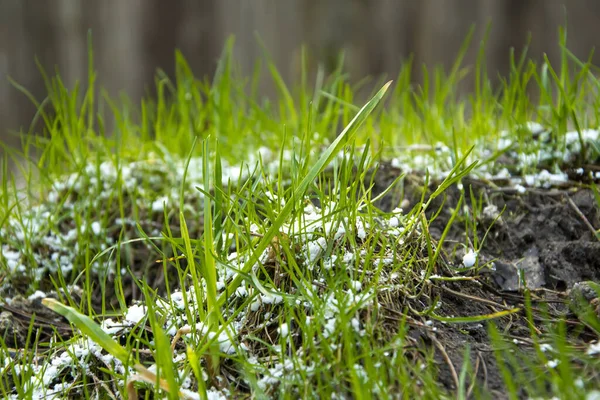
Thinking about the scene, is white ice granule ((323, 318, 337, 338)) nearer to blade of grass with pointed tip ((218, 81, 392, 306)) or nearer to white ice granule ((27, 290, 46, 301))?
blade of grass with pointed tip ((218, 81, 392, 306))

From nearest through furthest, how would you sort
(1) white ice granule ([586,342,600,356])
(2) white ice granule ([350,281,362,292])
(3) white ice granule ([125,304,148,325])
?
(1) white ice granule ([586,342,600,356]), (2) white ice granule ([350,281,362,292]), (3) white ice granule ([125,304,148,325])

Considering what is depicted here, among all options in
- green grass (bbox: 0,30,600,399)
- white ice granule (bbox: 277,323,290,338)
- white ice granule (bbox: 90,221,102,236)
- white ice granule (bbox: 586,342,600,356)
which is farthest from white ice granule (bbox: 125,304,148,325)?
white ice granule (bbox: 586,342,600,356)

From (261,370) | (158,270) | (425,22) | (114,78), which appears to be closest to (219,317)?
(261,370)

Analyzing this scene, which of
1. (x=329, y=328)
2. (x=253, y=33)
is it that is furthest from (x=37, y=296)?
(x=253, y=33)

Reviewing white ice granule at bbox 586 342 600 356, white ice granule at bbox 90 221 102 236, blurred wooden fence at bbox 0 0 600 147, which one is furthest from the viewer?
blurred wooden fence at bbox 0 0 600 147

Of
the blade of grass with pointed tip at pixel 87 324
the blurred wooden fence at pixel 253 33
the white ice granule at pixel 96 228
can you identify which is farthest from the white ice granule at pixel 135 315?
the blurred wooden fence at pixel 253 33

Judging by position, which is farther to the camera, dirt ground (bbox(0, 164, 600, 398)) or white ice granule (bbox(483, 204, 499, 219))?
white ice granule (bbox(483, 204, 499, 219))

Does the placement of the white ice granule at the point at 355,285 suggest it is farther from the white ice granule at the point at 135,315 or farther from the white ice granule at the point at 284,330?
the white ice granule at the point at 135,315

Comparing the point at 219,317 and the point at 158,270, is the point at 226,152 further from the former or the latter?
the point at 219,317

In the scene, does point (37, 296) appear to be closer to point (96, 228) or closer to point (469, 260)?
point (96, 228)
